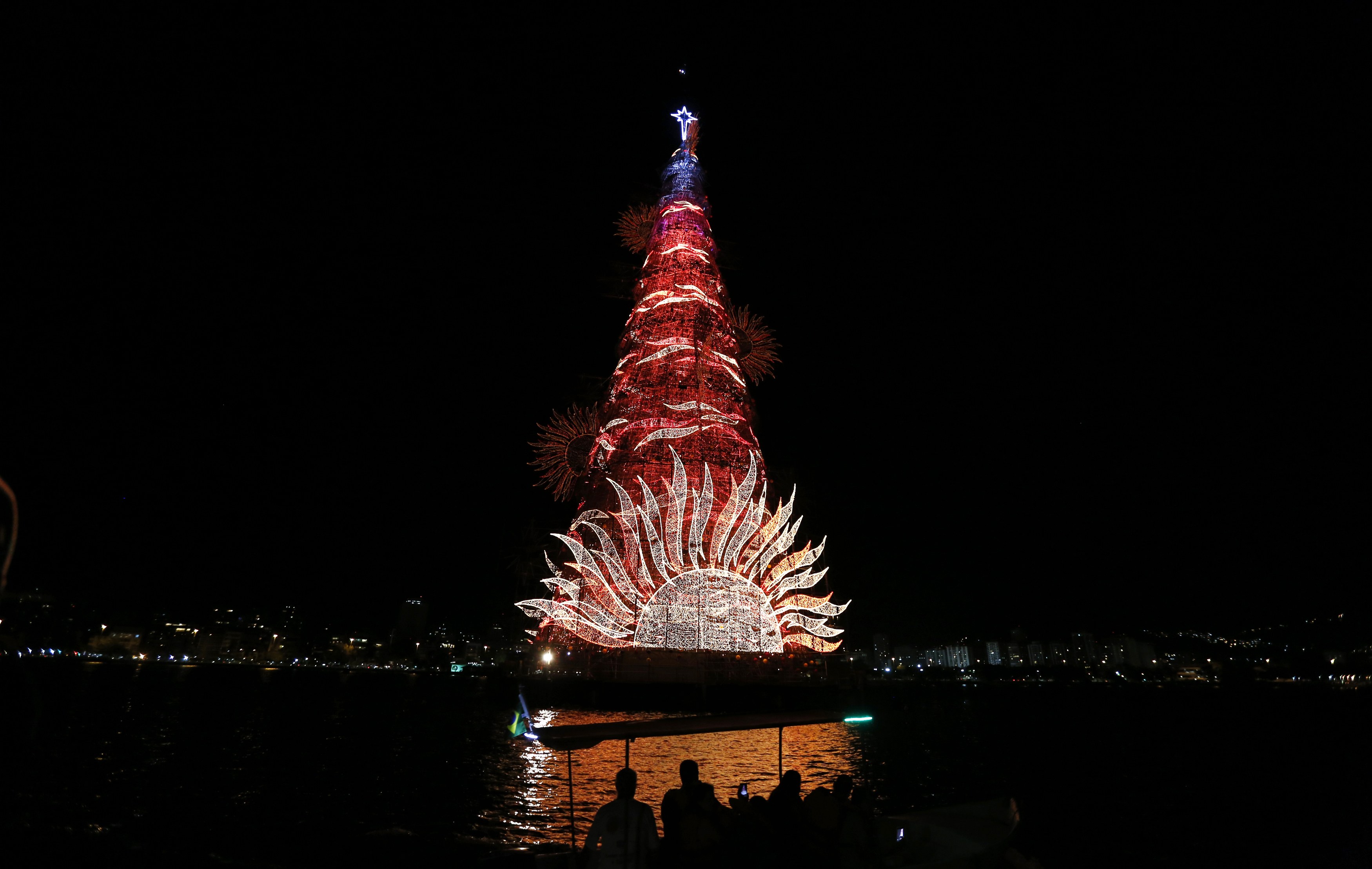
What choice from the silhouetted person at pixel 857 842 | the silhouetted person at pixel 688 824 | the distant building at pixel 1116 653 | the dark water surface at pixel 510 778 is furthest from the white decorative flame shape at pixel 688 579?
the distant building at pixel 1116 653

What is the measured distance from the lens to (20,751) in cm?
1992

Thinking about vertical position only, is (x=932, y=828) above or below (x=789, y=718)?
below

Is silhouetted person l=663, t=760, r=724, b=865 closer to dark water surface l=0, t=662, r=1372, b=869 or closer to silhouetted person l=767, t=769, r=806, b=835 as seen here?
silhouetted person l=767, t=769, r=806, b=835

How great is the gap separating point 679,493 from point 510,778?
47.2 feet

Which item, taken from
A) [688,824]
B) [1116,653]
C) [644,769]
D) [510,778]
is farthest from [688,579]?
[1116,653]

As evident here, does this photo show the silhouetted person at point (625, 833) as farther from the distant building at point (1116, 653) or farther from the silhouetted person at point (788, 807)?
the distant building at point (1116, 653)

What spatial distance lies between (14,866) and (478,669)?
79.4 meters

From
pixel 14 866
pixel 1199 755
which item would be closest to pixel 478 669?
pixel 1199 755

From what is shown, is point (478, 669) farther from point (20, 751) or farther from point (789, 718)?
point (789, 718)

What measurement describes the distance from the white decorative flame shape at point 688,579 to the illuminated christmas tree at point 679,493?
0.07 m

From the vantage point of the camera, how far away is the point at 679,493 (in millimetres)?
30516

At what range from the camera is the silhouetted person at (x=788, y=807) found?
7.75 m

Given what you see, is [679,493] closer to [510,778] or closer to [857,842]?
[510,778]

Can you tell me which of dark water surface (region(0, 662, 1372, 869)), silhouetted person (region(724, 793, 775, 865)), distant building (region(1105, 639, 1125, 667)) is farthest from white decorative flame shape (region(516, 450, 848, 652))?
distant building (region(1105, 639, 1125, 667))
